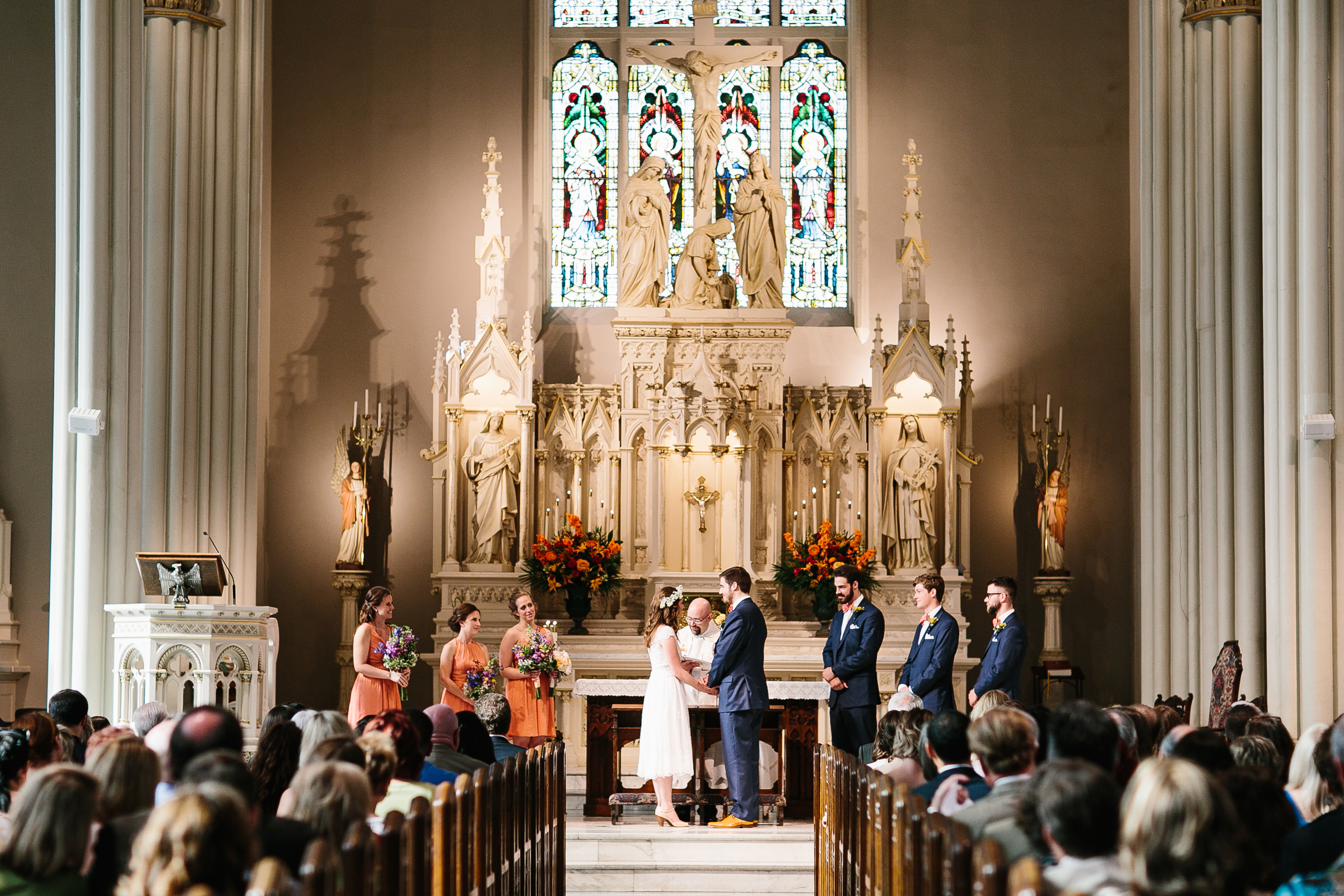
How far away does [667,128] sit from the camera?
15.2 meters

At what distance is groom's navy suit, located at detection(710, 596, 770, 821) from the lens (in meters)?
8.97

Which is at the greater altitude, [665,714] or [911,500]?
Answer: [911,500]

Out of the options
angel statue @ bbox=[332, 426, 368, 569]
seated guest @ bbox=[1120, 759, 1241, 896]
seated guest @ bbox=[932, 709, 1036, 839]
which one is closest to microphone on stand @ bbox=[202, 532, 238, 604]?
angel statue @ bbox=[332, 426, 368, 569]

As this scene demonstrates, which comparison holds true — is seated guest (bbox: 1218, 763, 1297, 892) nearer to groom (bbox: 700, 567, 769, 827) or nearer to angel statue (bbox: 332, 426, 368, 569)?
groom (bbox: 700, 567, 769, 827)

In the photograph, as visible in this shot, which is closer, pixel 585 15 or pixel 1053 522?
pixel 1053 522

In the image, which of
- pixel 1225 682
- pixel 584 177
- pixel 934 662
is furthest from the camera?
pixel 584 177

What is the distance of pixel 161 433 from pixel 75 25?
294 centimetres

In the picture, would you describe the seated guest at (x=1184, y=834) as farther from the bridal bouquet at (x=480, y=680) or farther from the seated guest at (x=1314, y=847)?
the bridal bouquet at (x=480, y=680)

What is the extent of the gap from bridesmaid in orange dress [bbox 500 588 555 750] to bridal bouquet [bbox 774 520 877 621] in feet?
11.0

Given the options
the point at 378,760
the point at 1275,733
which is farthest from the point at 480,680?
the point at 1275,733

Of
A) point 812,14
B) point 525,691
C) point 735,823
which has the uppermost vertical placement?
point 812,14

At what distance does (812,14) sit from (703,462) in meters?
4.98

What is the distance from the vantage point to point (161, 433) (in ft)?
37.9

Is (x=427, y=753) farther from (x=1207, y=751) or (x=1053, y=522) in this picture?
(x=1053, y=522)
